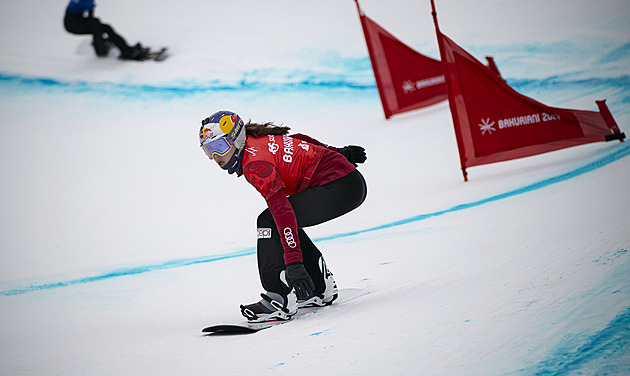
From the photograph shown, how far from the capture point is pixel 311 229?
12.1 ft

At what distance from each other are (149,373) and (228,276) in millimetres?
1181

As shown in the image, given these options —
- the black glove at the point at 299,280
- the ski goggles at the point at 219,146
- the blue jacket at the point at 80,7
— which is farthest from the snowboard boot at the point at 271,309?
the blue jacket at the point at 80,7

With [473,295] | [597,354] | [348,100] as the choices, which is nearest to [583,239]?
[473,295]

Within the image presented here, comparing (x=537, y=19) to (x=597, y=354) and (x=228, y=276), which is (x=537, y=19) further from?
(x=597, y=354)

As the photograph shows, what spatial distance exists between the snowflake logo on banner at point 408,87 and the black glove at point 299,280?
4.74m

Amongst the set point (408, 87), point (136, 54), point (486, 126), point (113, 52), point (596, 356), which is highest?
point (113, 52)

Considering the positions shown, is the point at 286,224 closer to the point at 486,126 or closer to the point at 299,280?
the point at 299,280

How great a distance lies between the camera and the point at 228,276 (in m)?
2.92

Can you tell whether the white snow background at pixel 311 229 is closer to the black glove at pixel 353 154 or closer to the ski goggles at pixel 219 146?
the black glove at pixel 353 154

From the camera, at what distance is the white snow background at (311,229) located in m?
1.68

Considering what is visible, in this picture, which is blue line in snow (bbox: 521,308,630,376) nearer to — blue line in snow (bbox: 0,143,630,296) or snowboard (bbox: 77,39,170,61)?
blue line in snow (bbox: 0,143,630,296)

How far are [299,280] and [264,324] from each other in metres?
0.29

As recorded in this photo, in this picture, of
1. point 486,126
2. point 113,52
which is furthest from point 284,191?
point 113,52

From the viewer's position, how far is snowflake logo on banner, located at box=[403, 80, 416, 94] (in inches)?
252
